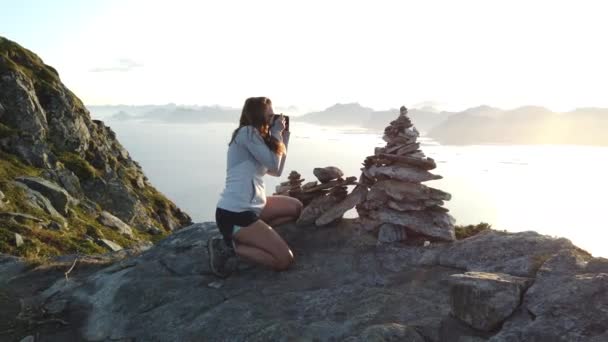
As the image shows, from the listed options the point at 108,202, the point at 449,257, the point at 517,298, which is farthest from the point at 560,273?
the point at 108,202

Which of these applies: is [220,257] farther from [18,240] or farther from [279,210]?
[18,240]

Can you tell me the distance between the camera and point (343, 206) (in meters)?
12.0

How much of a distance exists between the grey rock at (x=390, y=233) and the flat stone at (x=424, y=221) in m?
0.16

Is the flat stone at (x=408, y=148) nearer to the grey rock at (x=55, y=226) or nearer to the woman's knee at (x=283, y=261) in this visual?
the woman's knee at (x=283, y=261)

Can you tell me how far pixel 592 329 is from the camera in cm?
532

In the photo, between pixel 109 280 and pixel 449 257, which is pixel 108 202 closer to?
pixel 109 280

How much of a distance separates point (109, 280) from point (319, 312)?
6373mm

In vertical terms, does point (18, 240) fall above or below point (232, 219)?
below

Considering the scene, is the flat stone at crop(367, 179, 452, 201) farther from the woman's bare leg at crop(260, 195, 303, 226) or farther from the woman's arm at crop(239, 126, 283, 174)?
the woman's arm at crop(239, 126, 283, 174)

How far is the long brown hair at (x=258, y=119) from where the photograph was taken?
964 centimetres

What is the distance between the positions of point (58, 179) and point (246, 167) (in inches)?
1382

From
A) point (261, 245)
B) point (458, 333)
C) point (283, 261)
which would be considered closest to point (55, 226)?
point (261, 245)

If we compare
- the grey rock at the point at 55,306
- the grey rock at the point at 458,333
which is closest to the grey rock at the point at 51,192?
the grey rock at the point at 55,306

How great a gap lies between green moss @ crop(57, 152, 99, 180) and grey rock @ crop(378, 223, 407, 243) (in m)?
40.9
